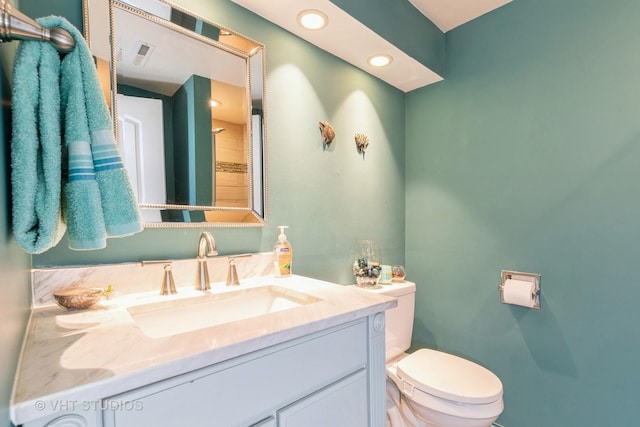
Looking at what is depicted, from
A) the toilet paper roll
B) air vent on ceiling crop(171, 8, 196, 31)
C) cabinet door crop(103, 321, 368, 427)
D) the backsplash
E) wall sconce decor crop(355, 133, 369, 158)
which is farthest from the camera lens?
wall sconce decor crop(355, 133, 369, 158)

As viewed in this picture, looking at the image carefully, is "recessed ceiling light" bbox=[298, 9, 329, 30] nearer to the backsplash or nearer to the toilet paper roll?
the backsplash

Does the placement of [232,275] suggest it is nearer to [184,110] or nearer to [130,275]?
[130,275]

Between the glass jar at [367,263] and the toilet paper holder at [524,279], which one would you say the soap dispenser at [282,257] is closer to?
the glass jar at [367,263]

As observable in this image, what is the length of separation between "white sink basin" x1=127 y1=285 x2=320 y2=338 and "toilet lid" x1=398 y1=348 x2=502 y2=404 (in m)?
0.71

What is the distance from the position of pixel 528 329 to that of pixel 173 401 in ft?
5.38

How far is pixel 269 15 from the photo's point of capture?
128cm

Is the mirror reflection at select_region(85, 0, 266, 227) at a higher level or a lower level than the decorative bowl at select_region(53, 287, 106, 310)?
higher

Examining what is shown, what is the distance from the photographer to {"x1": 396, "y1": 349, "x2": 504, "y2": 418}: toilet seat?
1151 mm

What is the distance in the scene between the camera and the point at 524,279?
149cm

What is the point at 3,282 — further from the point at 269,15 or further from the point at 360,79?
the point at 360,79

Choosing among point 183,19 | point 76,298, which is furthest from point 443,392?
point 183,19

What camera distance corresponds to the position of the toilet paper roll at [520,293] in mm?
1431

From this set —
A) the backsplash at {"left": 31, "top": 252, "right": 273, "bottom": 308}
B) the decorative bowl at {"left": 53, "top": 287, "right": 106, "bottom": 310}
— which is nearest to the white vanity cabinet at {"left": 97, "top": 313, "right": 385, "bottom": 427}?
the decorative bowl at {"left": 53, "top": 287, "right": 106, "bottom": 310}

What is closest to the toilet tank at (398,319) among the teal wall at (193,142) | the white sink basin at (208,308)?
the white sink basin at (208,308)
